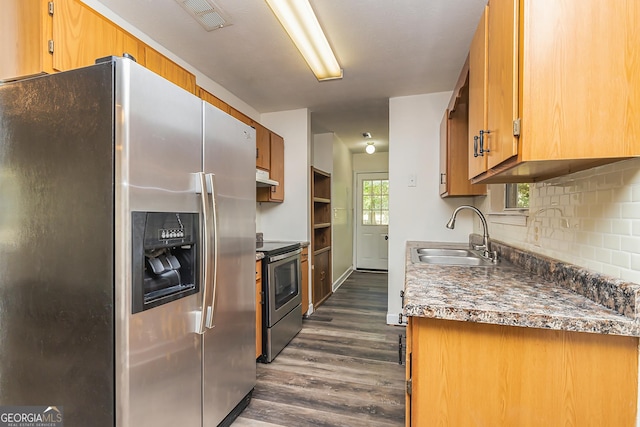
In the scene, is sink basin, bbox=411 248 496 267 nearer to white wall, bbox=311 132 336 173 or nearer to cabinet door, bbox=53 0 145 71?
cabinet door, bbox=53 0 145 71

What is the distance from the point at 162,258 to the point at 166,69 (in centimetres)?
115

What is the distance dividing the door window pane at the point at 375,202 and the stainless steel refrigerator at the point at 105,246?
16.3 feet

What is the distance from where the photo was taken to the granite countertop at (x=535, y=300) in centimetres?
80

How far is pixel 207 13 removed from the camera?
178 centimetres

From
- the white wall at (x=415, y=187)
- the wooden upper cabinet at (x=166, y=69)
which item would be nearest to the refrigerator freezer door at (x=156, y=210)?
the wooden upper cabinet at (x=166, y=69)

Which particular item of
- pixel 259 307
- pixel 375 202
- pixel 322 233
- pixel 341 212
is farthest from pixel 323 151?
pixel 259 307

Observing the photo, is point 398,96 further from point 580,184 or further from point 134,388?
point 134,388

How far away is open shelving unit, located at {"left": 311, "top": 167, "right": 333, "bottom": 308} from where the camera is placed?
3.90m

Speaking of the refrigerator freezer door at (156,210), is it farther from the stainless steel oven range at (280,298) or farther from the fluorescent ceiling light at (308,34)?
the stainless steel oven range at (280,298)

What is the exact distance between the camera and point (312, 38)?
1.96 m

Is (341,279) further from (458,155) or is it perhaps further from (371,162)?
(458,155)

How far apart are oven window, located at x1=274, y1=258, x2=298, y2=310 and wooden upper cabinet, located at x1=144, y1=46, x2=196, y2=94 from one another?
4.97 ft

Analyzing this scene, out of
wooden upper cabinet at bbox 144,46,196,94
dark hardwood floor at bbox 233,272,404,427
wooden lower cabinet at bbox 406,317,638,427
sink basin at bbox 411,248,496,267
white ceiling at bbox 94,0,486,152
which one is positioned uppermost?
white ceiling at bbox 94,0,486,152

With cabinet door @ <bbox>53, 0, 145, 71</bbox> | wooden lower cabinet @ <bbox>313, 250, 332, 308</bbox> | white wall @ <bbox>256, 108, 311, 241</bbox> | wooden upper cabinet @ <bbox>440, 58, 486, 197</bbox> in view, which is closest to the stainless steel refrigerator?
cabinet door @ <bbox>53, 0, 145, 71</bbox>
